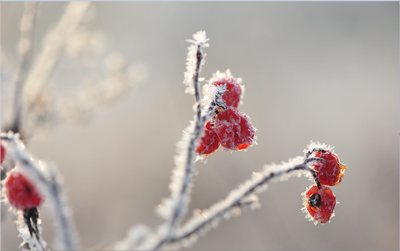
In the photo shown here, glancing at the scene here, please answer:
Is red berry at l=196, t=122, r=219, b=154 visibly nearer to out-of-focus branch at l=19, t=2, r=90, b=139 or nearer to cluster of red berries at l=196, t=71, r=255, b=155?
cluster of red berries at l=196, t=71, r=255, b=155

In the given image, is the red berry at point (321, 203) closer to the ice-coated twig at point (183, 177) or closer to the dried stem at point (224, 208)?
the dried stem at point (224, 208)

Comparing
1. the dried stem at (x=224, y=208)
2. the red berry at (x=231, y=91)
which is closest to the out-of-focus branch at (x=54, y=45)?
the red berry at (x=231, y=91)

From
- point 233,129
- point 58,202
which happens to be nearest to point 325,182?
point 233,129

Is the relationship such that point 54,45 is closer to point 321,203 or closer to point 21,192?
point 21,192

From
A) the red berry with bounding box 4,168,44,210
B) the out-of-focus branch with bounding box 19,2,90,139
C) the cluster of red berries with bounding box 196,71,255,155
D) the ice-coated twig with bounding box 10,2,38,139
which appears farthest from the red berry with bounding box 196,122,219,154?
the out-of-focus branch with bounding box 19,2,90,139

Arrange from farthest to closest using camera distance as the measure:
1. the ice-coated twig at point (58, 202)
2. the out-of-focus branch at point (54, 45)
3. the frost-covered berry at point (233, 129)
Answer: the out-of-focus branch at point (54, 45), the frost-covered berry at point (233, 129), the ice-coated twig at point (58, 202)

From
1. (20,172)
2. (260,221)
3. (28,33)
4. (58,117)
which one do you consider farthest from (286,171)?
(260,221)

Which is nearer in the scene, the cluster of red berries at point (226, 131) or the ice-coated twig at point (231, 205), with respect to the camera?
the ice-coated twig at point (231, 205)

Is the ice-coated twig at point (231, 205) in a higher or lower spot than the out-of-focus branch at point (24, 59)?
lower
